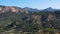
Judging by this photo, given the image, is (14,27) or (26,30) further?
(14,27)

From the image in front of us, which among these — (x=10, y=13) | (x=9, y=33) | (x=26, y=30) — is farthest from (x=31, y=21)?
(x=10, y=13)

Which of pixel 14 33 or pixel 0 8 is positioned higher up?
pixel 0 8

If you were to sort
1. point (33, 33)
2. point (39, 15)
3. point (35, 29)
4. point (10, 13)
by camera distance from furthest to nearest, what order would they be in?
point (10, 13), point (39, 15), point (35, 29), point (33, 33)

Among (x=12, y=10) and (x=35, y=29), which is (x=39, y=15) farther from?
(x=12, y=10)

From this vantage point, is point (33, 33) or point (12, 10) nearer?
point (33, 33)

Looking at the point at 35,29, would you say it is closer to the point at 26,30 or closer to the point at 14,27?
the point at 26,30

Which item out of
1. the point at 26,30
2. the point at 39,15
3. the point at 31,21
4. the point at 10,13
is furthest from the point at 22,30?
the point at 10,13

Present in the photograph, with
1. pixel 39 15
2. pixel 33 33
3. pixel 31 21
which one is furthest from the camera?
pixel 39 15

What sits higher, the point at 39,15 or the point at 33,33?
the point at 39,15

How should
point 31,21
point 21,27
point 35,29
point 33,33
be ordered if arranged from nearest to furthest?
point 33,33 → point 35,29 → point 21,27 → point 31,21
